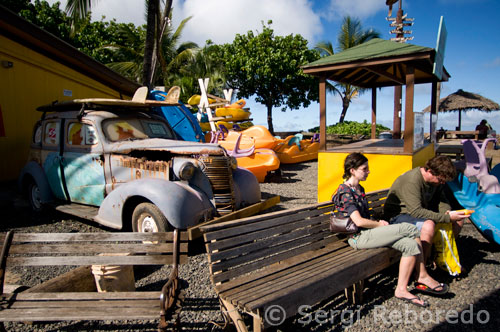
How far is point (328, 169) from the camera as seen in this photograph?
20.1ft

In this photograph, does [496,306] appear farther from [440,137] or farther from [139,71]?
[139,71]

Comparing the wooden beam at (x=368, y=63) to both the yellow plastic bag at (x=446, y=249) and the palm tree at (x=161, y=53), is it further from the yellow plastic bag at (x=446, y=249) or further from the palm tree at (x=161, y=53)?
the palm tree at (x=161, y=53)

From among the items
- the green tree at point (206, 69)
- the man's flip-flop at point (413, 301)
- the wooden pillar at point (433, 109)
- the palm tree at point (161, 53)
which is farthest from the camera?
the green tree at point (206, 69)

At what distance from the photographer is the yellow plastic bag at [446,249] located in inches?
134

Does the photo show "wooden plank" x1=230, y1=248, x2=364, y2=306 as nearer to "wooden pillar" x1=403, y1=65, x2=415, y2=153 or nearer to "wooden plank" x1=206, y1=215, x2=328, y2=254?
"wooden plank" x1=206, y1=215, x2=328, y2=254

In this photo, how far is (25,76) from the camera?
Result: 7625mm

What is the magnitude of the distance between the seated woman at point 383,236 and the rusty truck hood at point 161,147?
1844mm

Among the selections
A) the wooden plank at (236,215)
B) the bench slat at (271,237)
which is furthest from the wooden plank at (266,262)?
the wooden plank at (236,215)

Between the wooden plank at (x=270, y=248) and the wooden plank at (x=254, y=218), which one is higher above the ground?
the wooden plank at (x=254, y=218)

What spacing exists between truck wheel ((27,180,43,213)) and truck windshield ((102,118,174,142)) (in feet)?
6.75

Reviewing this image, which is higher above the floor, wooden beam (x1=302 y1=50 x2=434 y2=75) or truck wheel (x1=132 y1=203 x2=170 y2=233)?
wooden beam (x1=302 y1=50 x2=434 y2=75)

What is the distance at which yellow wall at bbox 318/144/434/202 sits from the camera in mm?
5477

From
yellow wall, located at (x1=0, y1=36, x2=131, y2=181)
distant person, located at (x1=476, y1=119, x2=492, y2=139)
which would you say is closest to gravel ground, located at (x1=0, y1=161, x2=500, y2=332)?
yellow wall, located at (x1=0, y1=36, x2=131, y2=181)

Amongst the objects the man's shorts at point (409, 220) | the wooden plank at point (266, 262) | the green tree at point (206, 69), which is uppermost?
the green tree at point (206, 69)
